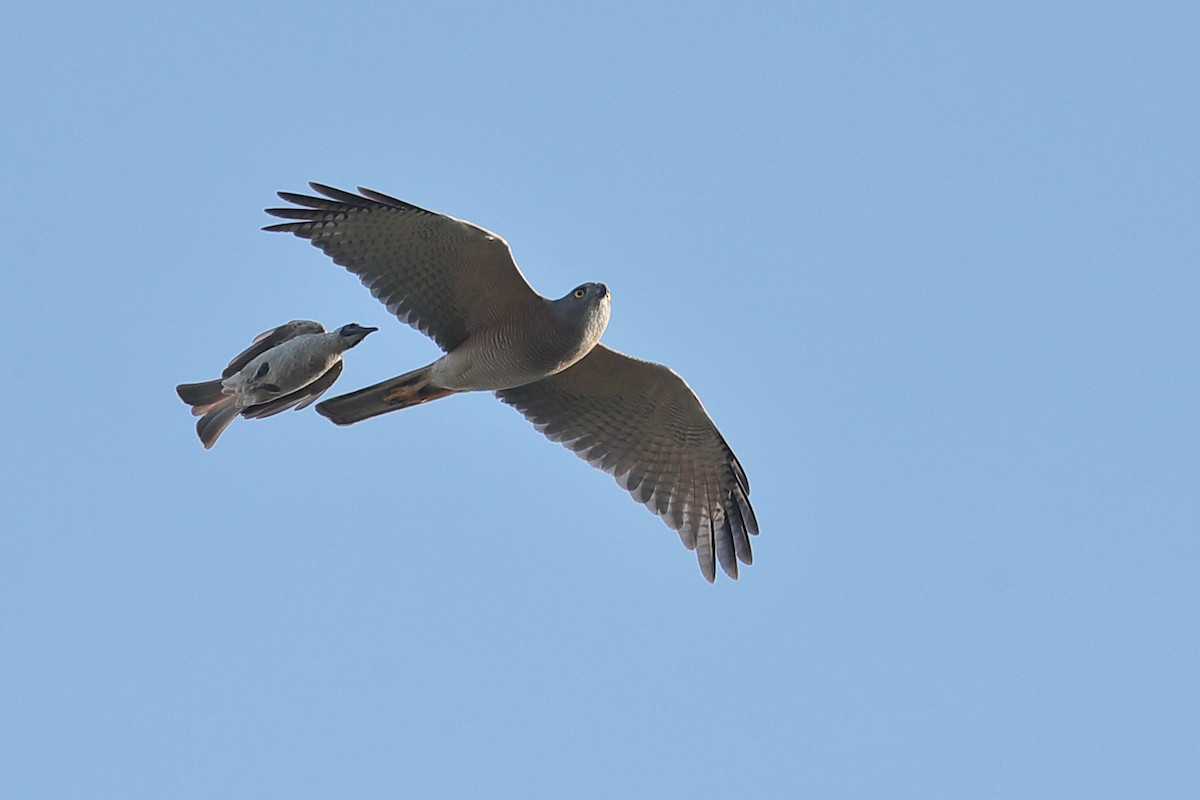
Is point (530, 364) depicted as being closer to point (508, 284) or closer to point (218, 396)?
point (508, 284)

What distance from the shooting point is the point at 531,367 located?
39.9 ft

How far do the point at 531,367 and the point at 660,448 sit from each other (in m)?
2.22

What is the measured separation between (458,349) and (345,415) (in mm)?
1056

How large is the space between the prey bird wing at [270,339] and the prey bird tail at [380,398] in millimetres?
750

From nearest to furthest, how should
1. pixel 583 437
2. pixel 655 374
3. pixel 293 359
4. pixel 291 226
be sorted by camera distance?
1. pixel 293 359
2. pixel 291 226
3. pixel 655 374
4. pixel 583 437

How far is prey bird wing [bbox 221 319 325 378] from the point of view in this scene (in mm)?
11656

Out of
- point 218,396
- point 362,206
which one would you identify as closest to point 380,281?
point 362,206

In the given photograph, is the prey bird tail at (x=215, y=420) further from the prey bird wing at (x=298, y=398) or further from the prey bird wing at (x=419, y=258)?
the prey bird wing at (x=419, y=258)

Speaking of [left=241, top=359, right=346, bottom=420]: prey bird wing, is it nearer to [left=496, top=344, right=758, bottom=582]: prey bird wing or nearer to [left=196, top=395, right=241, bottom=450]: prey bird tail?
[left=196, top=395, right=241, bottom=450]: prey bird tail

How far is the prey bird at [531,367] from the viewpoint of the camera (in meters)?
11.8

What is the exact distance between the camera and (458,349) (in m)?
12.6

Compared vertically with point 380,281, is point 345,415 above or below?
below

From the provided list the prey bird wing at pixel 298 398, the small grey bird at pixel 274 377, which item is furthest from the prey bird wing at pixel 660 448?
the small grey bird at pixel 274 377

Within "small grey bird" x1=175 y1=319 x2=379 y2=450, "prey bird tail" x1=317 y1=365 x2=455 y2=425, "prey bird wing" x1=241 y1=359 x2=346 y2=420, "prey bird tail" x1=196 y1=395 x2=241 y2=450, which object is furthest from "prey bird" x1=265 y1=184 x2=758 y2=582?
"prey bird tail" x1=196 y1=395 x2=241 y2=450
